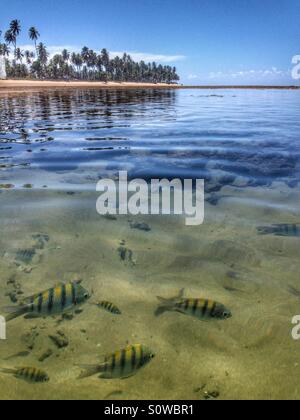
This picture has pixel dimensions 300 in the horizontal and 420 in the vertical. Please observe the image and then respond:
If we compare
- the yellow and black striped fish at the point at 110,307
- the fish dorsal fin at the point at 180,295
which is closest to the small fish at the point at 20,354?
the yellow and black striped fish at the point at 110,307

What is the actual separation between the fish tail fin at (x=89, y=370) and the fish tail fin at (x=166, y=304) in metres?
1.01

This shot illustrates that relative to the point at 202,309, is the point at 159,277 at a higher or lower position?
lower

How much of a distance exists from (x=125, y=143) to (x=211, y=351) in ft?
37.4

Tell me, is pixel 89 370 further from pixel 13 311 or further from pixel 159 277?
pixel 159 277

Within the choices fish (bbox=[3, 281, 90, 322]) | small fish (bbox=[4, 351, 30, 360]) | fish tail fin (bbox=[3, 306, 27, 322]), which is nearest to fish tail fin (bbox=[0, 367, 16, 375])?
small fish (bbox=[4, 351, 30, 360])

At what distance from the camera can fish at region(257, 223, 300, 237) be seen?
19.5 ft

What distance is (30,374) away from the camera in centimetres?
326

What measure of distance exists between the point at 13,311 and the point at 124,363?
1614 millimetres

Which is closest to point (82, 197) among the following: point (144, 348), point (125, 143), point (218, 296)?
point (218, 296)

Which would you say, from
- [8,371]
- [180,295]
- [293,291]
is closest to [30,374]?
[8,371]

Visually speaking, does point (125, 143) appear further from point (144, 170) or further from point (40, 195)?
point (40, 195)

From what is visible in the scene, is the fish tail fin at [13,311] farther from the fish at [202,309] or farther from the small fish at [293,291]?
the small fish at [293,291]

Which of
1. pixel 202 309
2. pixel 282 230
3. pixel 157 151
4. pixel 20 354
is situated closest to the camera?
pixel 20 354
